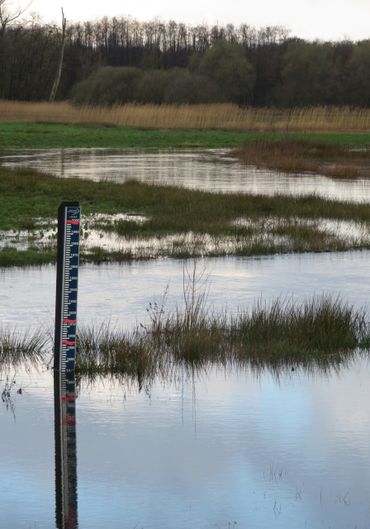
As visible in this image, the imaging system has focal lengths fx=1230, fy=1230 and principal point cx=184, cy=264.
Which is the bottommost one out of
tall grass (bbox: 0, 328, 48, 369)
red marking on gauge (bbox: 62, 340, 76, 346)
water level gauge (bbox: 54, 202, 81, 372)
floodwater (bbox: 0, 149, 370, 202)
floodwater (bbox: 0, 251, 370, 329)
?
floodwater (bbox: 0, 149, 370, 202)

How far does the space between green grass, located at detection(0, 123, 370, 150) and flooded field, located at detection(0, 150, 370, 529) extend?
131 ft

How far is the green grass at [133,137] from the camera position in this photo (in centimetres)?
5316

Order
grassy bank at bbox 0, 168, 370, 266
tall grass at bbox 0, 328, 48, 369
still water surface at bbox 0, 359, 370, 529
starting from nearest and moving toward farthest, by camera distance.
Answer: still water surface at bbox 0, 359, 370, 529 < tall grass at bbox 0, 328, 48, 369 < grassy bank at bbox 0, 168, 370, 266

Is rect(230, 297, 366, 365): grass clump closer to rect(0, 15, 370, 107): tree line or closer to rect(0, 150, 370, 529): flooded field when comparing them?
rect(0, 150, 370, 529): flooded field

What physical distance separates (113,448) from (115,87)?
80336 millimetres

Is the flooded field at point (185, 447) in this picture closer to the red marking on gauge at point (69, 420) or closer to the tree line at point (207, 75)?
the red marking on gauge at point (69, 420)

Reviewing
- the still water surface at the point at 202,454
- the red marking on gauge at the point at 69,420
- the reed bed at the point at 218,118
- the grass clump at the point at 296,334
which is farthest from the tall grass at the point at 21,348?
the reed bed at the point at 218,118

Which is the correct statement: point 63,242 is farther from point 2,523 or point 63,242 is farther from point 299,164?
point 299,164

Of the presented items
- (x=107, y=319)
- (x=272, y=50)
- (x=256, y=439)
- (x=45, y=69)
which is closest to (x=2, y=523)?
(x=256, y=439)

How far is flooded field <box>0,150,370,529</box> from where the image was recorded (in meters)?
6.64

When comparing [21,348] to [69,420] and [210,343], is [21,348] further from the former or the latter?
[69,420]

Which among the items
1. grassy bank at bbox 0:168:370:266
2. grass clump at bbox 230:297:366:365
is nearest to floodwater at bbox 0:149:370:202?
grassy bank at bbox 0:168:370:266

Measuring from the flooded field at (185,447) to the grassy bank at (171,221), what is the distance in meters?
5.19

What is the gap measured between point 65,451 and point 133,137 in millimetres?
49538
